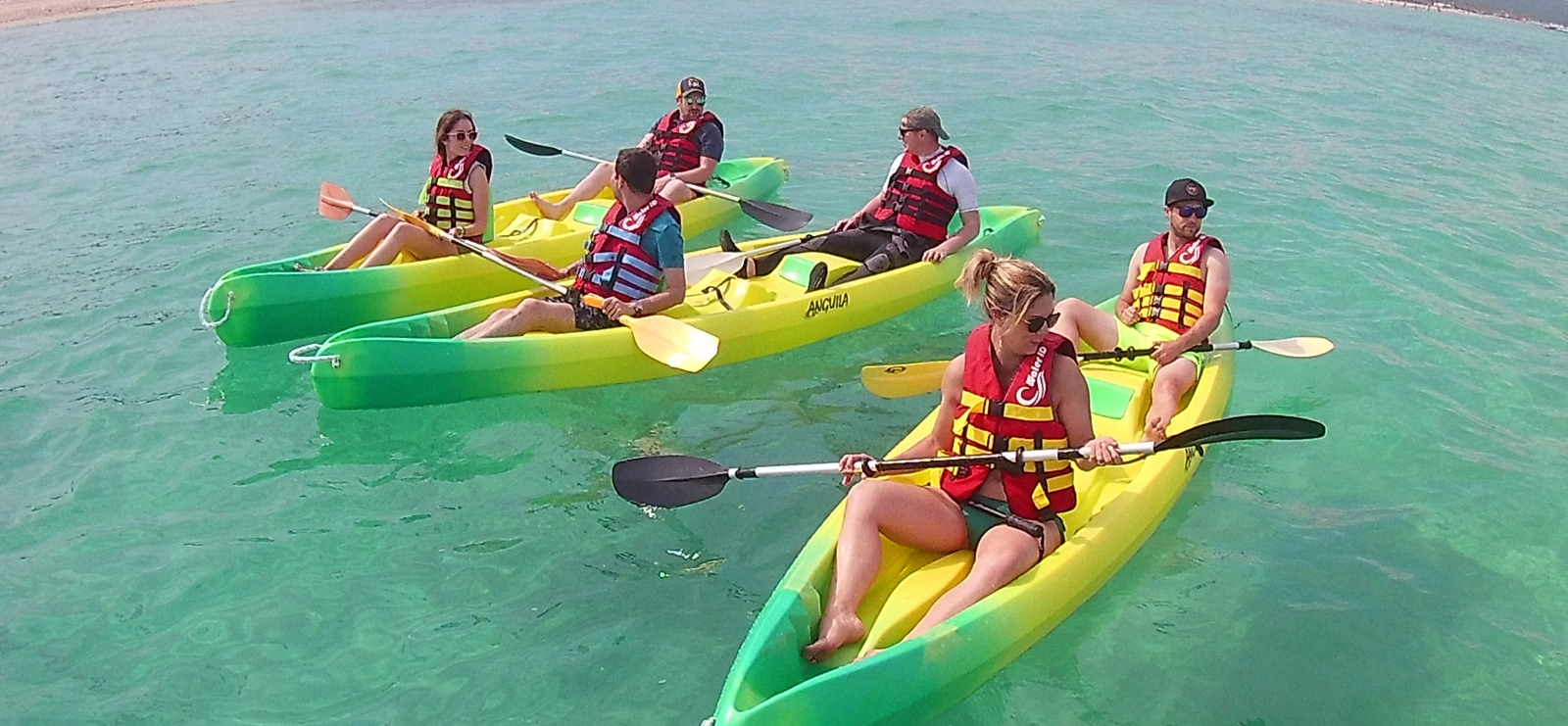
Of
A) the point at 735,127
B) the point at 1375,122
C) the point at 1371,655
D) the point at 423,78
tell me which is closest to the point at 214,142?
the point at 423,78

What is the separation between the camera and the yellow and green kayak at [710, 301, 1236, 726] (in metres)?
3.27

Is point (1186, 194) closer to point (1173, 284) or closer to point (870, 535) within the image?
point (1173, 284)

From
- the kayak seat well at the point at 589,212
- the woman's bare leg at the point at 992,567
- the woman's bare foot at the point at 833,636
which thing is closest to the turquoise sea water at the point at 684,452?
the woman's bare leg at the point at 992,567

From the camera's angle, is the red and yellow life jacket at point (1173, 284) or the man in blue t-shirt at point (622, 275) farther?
A: the man in blue t-shirt at point (622, 275)

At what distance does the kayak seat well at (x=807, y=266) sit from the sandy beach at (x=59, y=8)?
19.2 meters

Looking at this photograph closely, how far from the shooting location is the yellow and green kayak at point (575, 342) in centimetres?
569

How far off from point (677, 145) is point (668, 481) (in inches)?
189

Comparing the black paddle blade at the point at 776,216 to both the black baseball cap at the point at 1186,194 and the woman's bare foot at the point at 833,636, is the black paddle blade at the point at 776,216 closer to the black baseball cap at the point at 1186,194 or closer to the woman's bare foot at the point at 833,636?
the black baseball cap at the point at 1186,194

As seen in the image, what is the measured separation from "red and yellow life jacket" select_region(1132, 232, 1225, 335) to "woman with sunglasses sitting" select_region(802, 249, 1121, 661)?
1.81m

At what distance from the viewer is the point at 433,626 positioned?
167 inches

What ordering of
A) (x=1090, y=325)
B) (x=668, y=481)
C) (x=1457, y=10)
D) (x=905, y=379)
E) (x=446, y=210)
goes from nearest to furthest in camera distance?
(x=668, y=481) → (x=905, y=379) → (x=1090, y=325) → (x=446, y=210) → (x=1457, y=10)

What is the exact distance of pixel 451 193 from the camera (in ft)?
22.8

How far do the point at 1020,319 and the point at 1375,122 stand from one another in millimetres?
12379

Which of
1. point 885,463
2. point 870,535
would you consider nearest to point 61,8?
point 885,463
